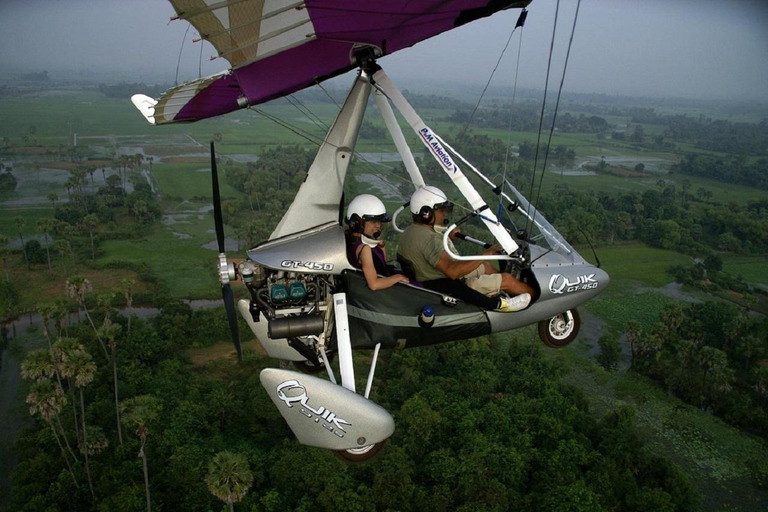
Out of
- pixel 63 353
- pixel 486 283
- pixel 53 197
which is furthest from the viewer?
pixel 53 197

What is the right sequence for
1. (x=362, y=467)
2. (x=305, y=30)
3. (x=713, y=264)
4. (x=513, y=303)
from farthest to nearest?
(x=713, y=264) < (x=362, y=467) < (x=513, y=303) < (x=305, y=30)

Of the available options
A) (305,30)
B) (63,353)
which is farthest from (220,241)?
(63,353)

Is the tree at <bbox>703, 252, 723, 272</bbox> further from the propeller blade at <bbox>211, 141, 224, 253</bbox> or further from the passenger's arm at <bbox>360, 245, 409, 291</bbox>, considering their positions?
the propeller blade at <bbox>211, 141, 224, 253</bbox>

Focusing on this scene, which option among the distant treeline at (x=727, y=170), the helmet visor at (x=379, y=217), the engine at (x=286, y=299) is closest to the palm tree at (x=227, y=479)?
the engine at (x=286, y=299)

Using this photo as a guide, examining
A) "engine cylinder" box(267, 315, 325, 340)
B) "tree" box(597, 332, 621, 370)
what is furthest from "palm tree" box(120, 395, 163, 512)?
"tree" box(597, 332, 621, 370)

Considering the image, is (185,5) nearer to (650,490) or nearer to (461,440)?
(461,440)

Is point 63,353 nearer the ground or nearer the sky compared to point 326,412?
nearer the ground

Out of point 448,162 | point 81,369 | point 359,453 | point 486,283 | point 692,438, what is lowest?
point 692,438

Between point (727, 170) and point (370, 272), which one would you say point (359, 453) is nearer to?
point (370, 272)
